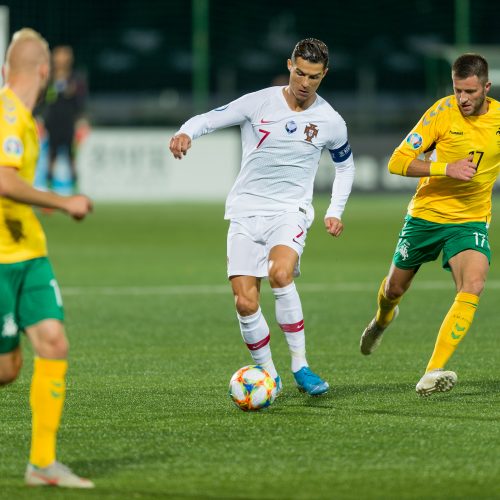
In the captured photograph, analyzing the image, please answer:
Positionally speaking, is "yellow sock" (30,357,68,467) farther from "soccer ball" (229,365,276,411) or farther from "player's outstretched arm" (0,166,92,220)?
"soccer ball" (229,365,276,411)

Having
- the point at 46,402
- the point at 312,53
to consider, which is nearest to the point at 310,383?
Answer: the point at 312,53

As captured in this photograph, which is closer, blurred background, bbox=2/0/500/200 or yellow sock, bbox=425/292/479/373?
yellow sock, bbox=425/292/479/373

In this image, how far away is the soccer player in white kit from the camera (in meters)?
7.73

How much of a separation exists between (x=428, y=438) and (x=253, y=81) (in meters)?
30.3

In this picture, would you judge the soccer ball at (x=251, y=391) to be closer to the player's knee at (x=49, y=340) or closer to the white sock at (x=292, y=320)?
the white sock at (x=292, y=320)

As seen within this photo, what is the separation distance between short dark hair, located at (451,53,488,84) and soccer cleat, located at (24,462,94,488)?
371 cm

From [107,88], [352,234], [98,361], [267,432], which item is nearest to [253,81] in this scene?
[107,88]

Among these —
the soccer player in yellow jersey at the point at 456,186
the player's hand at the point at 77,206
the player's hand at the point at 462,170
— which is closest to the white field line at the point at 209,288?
the soccer player in yellow jersey at the point at 456,186

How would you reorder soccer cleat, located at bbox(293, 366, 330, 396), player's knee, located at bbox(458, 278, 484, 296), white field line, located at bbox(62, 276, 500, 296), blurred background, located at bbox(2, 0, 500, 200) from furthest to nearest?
blurred background, located at bbox(2, 0, 500, 200) → white field line, located at bbox(62, 276, 500, 296) → player's knee, located at bbox(458, 278, 484, 296) → soccer cleat, located at bbox(293, 366, 330, 396)

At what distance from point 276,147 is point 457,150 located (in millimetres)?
1191

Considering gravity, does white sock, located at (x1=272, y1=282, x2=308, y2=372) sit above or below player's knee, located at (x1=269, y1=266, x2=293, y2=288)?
below

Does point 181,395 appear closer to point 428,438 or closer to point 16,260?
point 428,438

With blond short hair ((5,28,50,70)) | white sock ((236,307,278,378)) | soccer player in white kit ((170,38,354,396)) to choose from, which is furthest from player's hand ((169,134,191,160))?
blond short hair ((5,28,50,70))

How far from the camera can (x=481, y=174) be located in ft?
27.2
